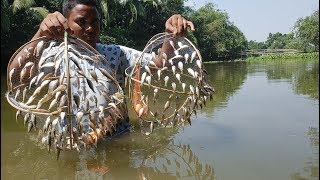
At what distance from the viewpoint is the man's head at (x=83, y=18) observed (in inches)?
137

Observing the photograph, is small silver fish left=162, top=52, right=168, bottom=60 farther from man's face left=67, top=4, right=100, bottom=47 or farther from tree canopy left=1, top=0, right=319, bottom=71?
tree canopy left=1, top=0, right=319, bottom=71

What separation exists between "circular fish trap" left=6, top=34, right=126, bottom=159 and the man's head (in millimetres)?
259

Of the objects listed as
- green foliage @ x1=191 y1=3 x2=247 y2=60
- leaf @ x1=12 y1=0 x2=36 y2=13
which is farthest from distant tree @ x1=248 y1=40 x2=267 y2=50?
leaf @ x1=12 y1=0 x2=36 y2=13

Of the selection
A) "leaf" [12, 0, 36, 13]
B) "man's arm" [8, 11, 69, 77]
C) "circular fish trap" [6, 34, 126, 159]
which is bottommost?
"circular fish trap" [6, 34, 126, 159]

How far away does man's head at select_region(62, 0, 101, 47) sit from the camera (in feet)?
11.4

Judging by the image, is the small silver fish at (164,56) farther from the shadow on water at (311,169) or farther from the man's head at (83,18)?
the shadow on water at (311,169)

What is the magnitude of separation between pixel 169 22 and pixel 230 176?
4.85ft

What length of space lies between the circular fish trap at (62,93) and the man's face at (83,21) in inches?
10.0

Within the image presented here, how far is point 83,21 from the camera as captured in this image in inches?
138

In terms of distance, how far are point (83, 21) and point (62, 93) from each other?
3.36 ft

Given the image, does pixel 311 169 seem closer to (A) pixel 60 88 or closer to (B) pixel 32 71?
(A) pixel 60 88

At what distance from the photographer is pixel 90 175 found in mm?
3109

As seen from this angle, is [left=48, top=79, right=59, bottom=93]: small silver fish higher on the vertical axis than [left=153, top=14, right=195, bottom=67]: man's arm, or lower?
lower

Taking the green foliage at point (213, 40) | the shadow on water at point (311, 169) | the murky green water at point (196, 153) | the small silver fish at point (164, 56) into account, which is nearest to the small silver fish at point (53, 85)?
the murky green water at point (196, 153)
